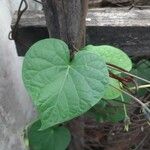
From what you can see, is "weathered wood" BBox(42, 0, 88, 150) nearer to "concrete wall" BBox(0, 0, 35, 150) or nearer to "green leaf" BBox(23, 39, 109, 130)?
"green leaf" BBox(23, 39, 109, 130)

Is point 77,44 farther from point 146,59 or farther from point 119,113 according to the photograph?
point 146,59

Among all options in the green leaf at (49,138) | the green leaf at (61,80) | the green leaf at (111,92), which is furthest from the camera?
the green leaf at (49,138)

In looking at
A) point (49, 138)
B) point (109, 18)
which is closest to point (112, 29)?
point (109, 18)

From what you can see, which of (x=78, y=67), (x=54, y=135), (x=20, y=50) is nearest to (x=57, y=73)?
(x=78, y=67)

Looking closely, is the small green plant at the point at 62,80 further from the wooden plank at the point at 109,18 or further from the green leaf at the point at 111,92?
the wooden plank at the point at 109,18

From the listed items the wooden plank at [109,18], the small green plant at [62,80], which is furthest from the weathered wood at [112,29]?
the small green plant at [62,80]

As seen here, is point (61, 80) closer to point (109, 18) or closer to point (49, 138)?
point (109, 18)
